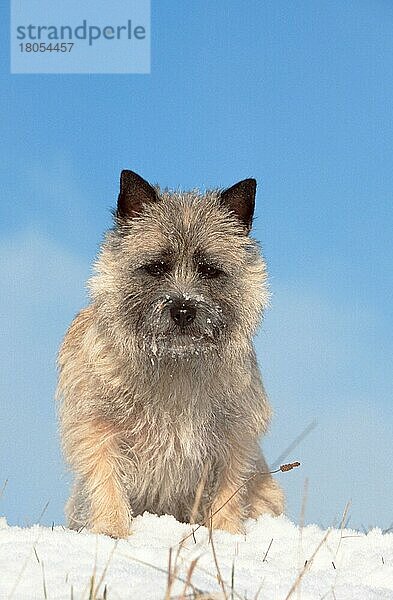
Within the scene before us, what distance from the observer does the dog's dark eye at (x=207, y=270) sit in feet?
21.3

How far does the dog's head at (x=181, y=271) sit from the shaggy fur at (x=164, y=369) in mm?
11

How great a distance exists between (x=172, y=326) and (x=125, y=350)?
0.57 meters

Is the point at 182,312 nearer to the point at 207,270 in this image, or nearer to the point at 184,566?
the point at 207,270

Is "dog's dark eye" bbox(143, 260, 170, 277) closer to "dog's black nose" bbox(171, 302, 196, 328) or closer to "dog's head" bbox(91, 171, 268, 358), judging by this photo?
"dog's head" bbox(91, 171, 268, 358)

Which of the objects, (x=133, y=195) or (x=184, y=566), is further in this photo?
(x=133, y=195)

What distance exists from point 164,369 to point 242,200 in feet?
5.11

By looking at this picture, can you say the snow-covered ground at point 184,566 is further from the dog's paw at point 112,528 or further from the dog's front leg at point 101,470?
the dog's front leg at point 101,470

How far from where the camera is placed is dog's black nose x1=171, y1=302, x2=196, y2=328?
237 inches

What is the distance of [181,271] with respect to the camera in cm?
640

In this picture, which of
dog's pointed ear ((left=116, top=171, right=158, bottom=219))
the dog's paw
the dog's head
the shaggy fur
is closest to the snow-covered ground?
the dog's paw

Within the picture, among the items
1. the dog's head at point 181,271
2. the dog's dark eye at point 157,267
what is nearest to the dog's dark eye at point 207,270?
the dog's head at point 181,271

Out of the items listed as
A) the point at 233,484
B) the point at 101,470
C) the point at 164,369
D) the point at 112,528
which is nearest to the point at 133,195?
the point at 164,369

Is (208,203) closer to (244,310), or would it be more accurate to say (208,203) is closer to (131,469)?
(244,310)

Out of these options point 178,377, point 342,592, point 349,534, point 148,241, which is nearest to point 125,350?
point 178,377
